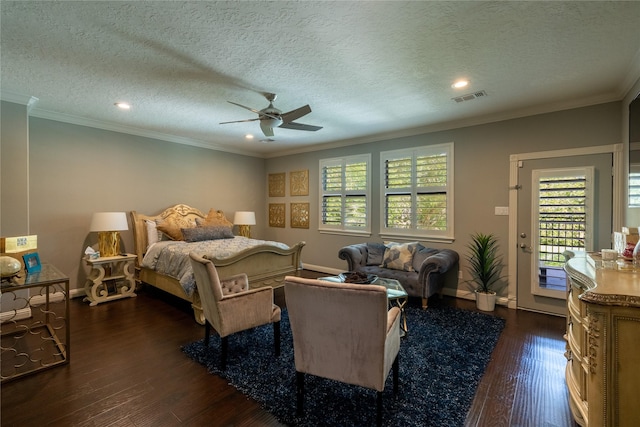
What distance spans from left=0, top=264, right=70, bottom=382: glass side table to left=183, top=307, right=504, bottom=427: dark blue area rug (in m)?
1.17

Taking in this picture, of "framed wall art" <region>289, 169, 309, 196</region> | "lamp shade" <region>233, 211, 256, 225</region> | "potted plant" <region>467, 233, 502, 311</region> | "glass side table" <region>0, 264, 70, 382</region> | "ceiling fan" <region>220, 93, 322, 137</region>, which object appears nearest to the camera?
"glass side table" <region>0, 264, 70, 382</region>

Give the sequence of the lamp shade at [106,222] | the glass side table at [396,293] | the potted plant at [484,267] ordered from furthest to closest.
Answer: the lamp shade at [106,222]
the potted plant at [484,267]
the glass side table at [396,293]

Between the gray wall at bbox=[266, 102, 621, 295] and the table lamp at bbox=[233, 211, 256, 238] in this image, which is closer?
the gray wall at bbox=[266, 102, 621, 295]

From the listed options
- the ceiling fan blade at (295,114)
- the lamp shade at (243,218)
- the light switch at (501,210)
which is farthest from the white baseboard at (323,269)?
the ceiling fan blade at (295,114)

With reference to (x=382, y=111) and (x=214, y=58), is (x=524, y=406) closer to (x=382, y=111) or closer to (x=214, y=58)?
(x=382, y=111)

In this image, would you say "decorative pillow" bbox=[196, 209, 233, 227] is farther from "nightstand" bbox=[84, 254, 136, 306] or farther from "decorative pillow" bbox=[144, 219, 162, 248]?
"nightstand" bbox=[84, 254, 136, 306]

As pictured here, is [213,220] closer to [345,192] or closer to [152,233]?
[152,233]

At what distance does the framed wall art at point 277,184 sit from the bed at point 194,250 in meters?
1.61

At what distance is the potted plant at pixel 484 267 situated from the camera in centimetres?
377

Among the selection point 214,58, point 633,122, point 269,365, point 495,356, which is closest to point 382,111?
point 214,58

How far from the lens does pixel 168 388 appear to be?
2.14m

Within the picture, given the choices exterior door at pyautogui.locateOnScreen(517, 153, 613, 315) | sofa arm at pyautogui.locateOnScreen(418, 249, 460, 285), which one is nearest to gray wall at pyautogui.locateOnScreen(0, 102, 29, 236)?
sofa arm at pyautogui.locateOnScreen(418, 249, 460, 285)

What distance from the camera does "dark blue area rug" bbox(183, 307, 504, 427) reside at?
1.84m

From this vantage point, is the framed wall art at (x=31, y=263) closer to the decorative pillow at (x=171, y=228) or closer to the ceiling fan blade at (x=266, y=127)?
the decorative pillow at (x=171, y=228)
